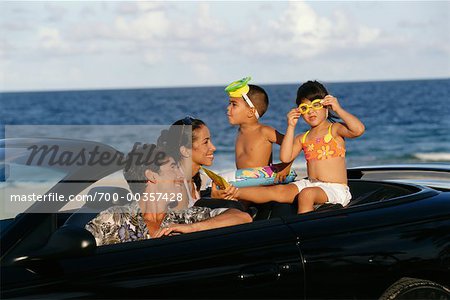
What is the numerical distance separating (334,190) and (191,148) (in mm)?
897

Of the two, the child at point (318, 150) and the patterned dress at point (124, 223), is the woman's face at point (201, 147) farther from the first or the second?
the patterned dress at point (124, 223)

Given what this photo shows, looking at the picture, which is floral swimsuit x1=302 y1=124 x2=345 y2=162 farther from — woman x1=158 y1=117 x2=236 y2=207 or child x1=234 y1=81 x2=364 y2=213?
woman x1=158 y1=117 x2=236 y2=207

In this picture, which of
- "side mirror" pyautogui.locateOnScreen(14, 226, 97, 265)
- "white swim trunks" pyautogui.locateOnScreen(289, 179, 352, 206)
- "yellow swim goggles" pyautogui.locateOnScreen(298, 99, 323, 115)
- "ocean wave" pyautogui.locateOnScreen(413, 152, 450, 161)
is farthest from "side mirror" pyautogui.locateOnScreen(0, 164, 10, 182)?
"ocean wave" pyautogui.locateOnScreen(413, 152, 450, 161)

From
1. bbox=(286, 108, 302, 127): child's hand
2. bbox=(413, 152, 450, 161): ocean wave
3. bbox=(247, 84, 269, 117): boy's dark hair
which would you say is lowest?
bbox=(286, 108, 302, 127): child's hand

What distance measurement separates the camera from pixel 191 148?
4.43 metres

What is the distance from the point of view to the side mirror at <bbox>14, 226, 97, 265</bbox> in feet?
10.3

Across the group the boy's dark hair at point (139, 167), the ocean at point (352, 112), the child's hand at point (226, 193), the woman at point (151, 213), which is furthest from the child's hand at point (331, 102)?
the ocean at point (352, 112)

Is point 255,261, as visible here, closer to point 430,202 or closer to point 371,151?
point 430,202

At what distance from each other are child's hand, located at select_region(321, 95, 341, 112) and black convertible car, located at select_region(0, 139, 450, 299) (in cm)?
83

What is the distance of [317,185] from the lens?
15.4ft

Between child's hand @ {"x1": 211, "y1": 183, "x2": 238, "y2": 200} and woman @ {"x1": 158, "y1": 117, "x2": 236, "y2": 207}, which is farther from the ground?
woman @ {"x1": 158, "y1": 117, "x2": 236, "y2": 207}

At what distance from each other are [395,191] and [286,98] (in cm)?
4696

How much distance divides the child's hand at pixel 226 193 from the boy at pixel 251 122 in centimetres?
71

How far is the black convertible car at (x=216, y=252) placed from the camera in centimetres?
315
